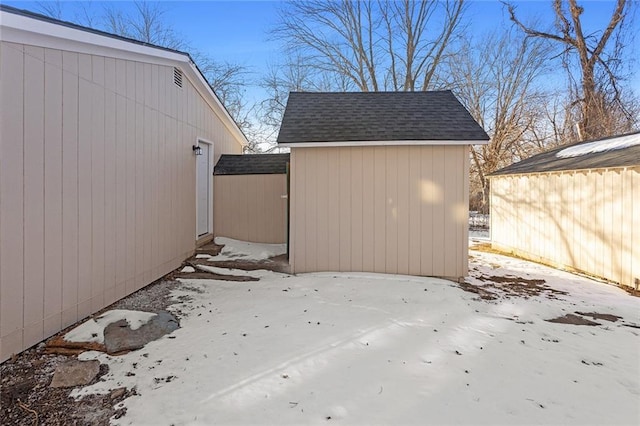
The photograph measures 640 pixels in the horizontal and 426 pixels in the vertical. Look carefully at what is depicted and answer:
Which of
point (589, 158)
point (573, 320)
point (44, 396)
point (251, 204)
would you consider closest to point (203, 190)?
point (251, 204)

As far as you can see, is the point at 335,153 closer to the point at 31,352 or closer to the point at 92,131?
the point at 92,131

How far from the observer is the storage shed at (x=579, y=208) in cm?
568

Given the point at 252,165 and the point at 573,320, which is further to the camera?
the point at 252,165

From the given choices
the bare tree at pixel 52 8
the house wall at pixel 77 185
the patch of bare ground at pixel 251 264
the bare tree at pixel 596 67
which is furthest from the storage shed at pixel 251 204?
the bare tree at pixel 52 8

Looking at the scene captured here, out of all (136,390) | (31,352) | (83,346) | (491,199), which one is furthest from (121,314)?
(491,199)

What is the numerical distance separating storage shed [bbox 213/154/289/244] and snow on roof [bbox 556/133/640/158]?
22.8ft

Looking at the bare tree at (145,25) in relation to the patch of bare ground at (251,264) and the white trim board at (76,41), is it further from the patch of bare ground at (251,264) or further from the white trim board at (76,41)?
the patch of bare ground at (251,264)

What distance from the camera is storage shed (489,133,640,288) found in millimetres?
5684

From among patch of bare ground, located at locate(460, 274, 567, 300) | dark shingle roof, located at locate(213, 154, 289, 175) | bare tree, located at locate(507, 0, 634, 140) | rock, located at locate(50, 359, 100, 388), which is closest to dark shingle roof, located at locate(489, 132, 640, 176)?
patch of bare ground, located at locate(460, 274, 567, 300)

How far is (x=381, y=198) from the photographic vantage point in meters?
5.59

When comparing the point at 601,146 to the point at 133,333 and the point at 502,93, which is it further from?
the point at 502,93

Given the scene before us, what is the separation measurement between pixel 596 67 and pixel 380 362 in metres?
16.2

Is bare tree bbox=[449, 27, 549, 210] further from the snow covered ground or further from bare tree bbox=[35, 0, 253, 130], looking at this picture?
the snow covered ground

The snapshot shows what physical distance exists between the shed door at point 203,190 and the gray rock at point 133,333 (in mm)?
3690
